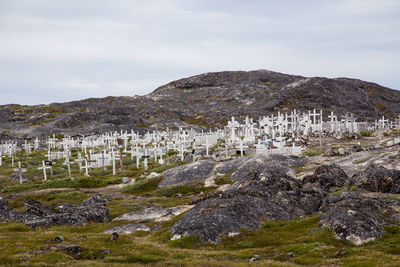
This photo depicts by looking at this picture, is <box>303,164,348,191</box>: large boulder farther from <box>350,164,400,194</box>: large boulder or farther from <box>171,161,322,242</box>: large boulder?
<box>171,161,322,242</box>: large boulder

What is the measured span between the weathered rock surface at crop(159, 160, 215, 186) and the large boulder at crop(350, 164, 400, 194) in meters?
20.2

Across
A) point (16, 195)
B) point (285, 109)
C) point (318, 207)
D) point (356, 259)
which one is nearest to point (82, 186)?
point (16, 195)

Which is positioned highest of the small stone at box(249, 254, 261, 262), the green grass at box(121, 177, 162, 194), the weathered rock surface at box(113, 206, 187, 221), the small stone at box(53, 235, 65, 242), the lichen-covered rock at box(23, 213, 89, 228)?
the small stone at box(53, 235, 65, 242)

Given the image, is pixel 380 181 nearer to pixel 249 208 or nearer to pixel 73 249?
pixel 249 208

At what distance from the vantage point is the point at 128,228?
25516mm

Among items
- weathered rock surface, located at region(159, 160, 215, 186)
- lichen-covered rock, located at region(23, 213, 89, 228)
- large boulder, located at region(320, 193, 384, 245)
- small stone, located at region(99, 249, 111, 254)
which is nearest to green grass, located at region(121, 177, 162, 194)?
weathered rock surface, located at region(159, 160, 215, 186)

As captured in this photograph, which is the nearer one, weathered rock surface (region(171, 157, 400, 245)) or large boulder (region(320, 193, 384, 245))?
large boulder (region(320, 193, 384, 245))

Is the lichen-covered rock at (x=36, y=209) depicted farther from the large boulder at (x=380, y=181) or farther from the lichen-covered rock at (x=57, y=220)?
the large boulder at (x=380, y=181)

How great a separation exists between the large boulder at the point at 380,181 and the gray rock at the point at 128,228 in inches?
681

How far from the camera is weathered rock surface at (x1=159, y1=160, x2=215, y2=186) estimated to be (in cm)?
4606

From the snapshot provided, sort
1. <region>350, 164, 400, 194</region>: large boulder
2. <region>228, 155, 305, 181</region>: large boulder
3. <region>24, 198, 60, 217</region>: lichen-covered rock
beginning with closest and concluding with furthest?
<region>350, 164, 400, 194</region>: large boulder < <region>24, 198, 60, 217</region>: lichen-covered rock < <region>228, 155, 305, 181</region>: large boulder

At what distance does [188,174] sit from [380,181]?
78.1 ft

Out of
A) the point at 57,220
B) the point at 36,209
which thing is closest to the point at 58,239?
the point at 57,220

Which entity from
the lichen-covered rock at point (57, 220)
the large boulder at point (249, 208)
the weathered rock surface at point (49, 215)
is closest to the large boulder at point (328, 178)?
the large boulder at point (249, 208)
